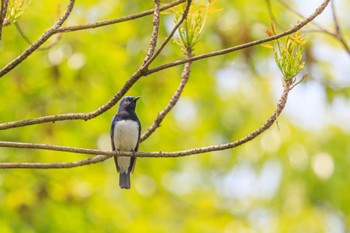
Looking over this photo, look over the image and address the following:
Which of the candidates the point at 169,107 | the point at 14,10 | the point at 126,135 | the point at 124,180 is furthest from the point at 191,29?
the point at 124,180

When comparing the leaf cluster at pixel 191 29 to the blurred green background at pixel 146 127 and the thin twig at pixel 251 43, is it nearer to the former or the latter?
the thin twig at pixel 251 43

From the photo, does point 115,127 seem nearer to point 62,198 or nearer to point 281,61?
point 62,198

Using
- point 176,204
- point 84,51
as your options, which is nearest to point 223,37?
point 84,51

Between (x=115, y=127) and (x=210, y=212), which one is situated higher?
(x=115, y=127)

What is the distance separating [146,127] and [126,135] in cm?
261

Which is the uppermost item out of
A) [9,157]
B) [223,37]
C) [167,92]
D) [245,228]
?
[223,37]

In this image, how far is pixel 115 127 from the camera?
563 centimetres

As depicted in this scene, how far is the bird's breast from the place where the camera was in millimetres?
5473

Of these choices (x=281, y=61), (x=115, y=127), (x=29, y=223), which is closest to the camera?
(x=281, y=61)

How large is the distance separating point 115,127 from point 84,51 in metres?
1.65

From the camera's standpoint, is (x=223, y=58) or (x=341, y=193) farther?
(x=341, y=193)

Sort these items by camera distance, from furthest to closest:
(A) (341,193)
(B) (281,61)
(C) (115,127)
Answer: (A) (341,193) < (C) (115,127) < (B) (281,61)

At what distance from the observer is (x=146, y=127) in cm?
811

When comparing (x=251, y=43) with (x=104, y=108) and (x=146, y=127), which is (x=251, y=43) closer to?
(x=104, y=108)
